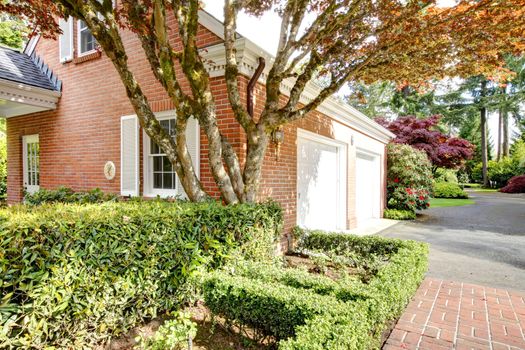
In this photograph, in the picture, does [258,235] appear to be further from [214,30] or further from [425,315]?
[214,30]

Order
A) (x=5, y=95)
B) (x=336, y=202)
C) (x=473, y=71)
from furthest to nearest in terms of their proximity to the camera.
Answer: (x=336, y=202) < (x=5, y=95) < (x=473, y=71)

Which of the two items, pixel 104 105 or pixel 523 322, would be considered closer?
pixel 523 322

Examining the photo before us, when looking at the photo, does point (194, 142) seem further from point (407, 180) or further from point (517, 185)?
point (517, 185)

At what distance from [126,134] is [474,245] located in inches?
342

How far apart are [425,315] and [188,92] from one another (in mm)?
5192

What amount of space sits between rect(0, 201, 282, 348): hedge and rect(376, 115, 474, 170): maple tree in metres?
15.9

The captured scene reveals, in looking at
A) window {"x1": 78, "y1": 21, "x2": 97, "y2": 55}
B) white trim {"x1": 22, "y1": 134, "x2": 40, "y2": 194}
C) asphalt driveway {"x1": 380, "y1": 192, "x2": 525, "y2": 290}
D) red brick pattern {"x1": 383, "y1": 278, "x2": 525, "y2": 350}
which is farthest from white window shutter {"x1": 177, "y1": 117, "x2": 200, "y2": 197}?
white trim {"x1": 22, "y1": 134, "x2": 40, "y2": 194}

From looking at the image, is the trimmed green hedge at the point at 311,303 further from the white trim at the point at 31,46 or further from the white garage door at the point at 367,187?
the white trim at the point at 31,46

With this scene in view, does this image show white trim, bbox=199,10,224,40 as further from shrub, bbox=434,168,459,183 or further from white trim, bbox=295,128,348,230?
shrub, bbox=434,168,459,183

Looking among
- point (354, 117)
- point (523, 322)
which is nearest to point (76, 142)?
point (354, 117)

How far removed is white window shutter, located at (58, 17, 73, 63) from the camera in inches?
316

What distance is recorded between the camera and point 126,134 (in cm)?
682

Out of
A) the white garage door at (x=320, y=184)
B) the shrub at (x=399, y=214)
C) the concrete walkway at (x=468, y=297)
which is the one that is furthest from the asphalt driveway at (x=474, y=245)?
the white garage door at (x=320, y=184)

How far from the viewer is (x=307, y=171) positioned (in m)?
7.79
